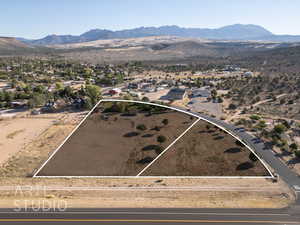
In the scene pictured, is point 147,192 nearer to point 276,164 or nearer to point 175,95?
point 276,164

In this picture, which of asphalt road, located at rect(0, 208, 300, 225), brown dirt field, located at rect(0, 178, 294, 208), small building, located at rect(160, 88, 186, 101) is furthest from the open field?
small building, located at rect(160, 88, 186, 101)

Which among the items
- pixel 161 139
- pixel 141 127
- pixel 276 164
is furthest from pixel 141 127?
pixel 276 164

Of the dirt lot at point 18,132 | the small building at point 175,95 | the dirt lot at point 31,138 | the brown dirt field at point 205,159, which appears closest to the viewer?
the brown dirt field at point 205,159

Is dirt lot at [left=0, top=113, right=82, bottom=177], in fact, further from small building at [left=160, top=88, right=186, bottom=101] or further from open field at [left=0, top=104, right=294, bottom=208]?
small building at [left=160, top=88, right=186, bottom=101]

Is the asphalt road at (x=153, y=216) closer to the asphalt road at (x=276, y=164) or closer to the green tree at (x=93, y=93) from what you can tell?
the asphalt road at (x=276, y=164)

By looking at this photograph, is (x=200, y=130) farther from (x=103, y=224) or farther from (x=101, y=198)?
(x=103, y=224)

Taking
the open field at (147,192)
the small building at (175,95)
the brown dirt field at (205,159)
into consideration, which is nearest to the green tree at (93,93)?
the small building at (175,95)

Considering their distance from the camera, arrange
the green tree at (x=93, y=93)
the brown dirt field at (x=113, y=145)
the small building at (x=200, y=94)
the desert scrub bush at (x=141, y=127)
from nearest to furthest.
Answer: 1. the brown dirt field at (x=113, y=145)
2. the desert scrub bush at (x=141, y=127)
3. the green tree at (x=93, y=93)
4. the small building at (x=200, y=94)
